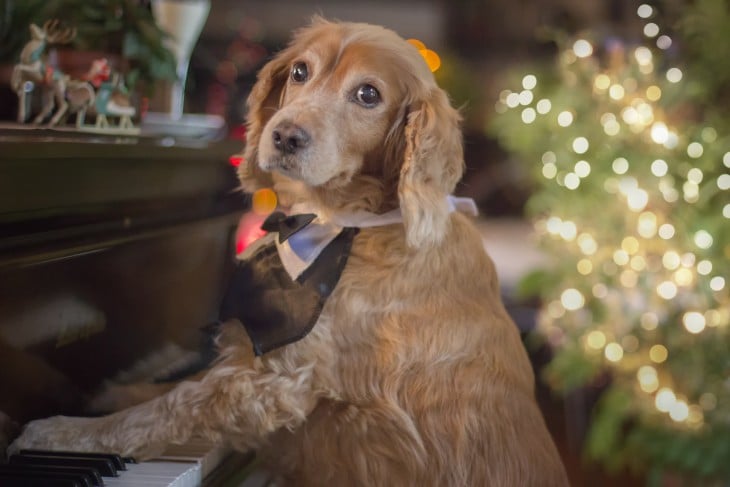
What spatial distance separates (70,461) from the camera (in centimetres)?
122

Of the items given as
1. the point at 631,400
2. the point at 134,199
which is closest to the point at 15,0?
the point at 134,199

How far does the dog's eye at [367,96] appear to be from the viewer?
1317 millimetres

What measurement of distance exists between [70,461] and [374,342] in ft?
1.50

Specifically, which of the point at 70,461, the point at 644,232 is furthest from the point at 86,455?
the point at 644,232

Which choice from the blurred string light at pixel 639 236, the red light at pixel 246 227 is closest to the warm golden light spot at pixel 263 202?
the red light at pixel 246 227

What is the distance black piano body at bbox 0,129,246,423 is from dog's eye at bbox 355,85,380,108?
421mm

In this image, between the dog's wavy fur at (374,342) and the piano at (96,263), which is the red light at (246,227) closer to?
the piano at (96,263)

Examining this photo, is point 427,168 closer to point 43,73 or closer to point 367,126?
point 367,126

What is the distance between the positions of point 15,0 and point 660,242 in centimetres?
242

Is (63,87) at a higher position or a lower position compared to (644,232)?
higher

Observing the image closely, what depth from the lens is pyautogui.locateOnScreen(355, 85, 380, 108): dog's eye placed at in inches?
51.9

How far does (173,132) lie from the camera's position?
80.4 inches

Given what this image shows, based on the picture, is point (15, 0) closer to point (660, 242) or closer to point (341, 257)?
point (341, 257)

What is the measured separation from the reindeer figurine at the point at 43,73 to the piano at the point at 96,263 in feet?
0.34
